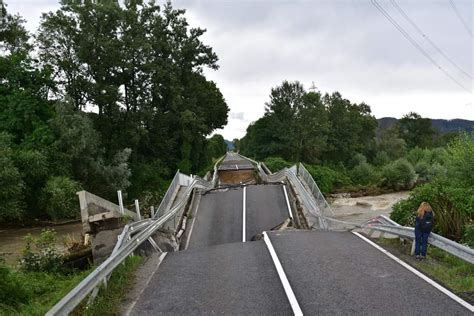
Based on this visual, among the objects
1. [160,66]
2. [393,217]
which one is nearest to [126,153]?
[160,66]

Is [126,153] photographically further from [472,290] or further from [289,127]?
[289,127]

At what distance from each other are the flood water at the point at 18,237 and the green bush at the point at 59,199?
0.74 metres

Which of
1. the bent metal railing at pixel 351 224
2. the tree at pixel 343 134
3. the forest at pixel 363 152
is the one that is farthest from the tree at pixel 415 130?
the bent metal railing at pixel 351 224

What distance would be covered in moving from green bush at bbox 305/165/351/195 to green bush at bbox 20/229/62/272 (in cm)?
4160

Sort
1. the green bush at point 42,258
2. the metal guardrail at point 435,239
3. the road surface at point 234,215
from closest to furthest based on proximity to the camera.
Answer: the metal guardrail at point 435,239 → the green bush at point 42,258 → the road surface at point 234,215

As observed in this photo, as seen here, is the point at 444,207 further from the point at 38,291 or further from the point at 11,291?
the point at 11,291

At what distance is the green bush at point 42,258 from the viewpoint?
484 inches

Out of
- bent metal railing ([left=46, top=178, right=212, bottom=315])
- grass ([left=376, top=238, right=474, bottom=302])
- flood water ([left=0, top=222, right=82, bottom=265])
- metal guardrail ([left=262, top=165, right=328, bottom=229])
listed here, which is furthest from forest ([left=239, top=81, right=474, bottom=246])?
flood water ([left=0, top=222, right=82, bottom=265])

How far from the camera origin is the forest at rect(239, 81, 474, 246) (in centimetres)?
1458

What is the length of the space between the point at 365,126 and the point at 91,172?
85.0 meters

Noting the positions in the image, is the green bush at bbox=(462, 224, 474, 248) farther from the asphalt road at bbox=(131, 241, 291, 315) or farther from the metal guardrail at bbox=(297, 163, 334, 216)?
the metal guardrail at bbox=(297, 163, 334, 216)

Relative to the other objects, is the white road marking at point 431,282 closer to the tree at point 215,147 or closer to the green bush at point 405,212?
the green bush at point 405,212

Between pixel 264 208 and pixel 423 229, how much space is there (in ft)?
48.2

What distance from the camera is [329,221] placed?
64.6ft
